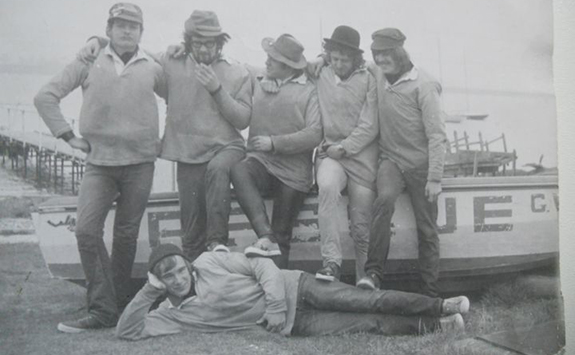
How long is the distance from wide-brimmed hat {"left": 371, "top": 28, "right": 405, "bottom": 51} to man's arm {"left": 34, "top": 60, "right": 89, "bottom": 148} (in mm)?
1248

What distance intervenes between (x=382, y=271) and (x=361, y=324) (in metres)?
0.27

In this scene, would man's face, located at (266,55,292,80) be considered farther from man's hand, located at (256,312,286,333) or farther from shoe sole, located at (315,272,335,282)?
man's hand, located at (256,312,286,333)

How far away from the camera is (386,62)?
3.27m

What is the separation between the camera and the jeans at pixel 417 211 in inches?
126

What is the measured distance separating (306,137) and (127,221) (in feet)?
2.89

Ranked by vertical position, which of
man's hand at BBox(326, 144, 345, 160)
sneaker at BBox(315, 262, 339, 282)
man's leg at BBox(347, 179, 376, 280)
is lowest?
sneaker at BBox(315, 262, 339, 282)

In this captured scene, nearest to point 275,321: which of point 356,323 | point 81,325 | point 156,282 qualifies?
point 356,323

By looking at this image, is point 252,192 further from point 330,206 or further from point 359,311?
point 359,311

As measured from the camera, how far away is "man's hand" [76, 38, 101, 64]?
3180 millimetres

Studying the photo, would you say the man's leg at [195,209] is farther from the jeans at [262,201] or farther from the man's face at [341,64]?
the man's face at [341,64]

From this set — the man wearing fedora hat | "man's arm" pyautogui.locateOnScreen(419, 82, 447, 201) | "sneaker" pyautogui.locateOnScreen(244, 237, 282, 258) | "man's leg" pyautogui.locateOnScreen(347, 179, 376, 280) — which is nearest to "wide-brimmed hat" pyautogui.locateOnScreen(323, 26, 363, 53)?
the man wearing fedora hat

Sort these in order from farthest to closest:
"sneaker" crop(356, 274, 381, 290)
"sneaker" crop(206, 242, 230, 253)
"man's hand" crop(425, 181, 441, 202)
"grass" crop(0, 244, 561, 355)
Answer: "man's hand" crop(425, 181, 441, 202) → "sneaker" crop(206, 242, 230, 253) → "sneaker" crop(356, 274, 381, 290) → "grass" crop(0, 244, 561, 355)

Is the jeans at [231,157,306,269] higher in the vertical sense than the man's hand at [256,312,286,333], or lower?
higher

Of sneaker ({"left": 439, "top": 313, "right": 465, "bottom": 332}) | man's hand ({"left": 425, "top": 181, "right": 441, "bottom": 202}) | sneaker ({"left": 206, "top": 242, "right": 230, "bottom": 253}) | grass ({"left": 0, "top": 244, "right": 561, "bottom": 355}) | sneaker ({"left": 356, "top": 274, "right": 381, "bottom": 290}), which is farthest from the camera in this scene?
man's hand ({"left": 425, "top": 181, "right": 441, "bottom": 202})
